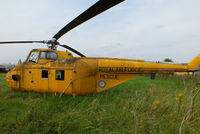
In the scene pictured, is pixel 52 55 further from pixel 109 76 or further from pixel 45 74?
pixel 109 76

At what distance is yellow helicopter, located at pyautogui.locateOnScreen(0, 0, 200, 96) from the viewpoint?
5.09 meters

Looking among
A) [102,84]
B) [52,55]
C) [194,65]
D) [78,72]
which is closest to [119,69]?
[102,84]

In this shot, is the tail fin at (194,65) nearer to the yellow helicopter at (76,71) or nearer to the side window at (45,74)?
the yellow helicopter at (76,71)

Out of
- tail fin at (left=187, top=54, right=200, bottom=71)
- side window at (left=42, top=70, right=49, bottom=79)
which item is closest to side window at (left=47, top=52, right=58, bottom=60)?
side window at (left=42, top=70, right=49, bottom=79)

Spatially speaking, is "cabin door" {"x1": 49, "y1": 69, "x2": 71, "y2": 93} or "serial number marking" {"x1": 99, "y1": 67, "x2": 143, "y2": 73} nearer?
"cabin door" {"x1": 49, "y1": 69, "x2": 71, "y2": 93}

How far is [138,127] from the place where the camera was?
8.93ft

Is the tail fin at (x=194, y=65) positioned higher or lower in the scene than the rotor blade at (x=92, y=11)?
lower

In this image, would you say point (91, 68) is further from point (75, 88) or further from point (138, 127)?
point (138, 127)

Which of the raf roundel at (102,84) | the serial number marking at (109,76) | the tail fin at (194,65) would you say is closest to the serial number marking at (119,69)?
the serial number marking at (109,76)

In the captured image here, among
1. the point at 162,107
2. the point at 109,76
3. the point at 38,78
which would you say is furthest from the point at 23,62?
the point at 162,107

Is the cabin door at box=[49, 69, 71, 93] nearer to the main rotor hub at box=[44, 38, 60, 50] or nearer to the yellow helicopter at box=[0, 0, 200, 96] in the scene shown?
the yellow helicopter at box=[0, 0, 200, 96]

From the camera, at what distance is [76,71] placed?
5.07 m

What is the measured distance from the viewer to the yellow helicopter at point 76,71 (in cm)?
509

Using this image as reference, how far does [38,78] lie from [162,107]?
18.4ft
